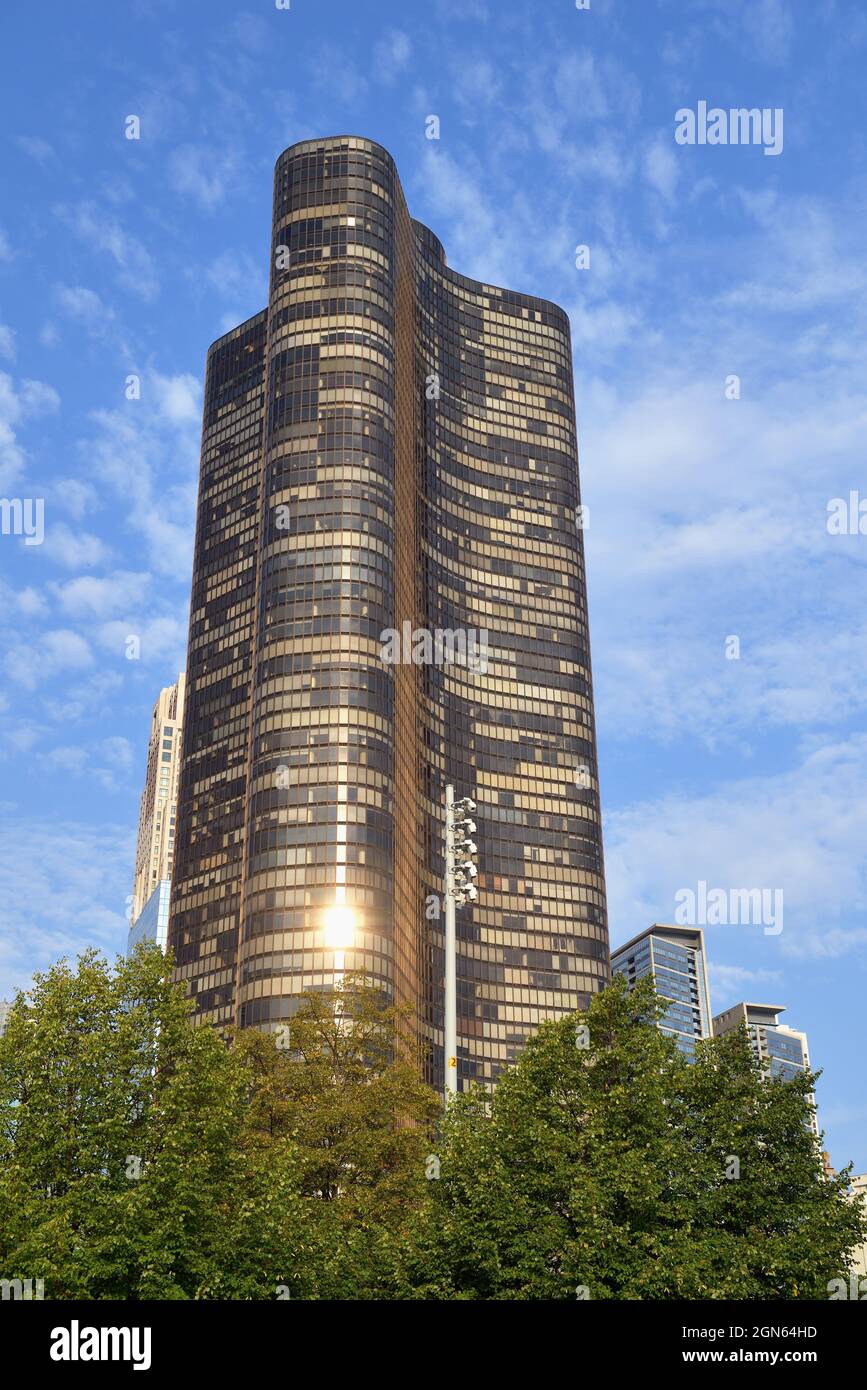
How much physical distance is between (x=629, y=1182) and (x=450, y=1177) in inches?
271

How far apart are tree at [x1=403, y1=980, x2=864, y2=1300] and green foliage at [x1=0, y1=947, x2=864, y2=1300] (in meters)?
0.08

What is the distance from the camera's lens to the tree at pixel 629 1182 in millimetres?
40344

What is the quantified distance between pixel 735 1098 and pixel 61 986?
2451 cm

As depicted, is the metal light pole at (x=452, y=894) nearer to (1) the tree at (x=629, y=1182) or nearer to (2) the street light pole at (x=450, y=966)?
(2) the street light pole at (x=450, y=966)

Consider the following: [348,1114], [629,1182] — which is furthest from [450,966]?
[348,1114]

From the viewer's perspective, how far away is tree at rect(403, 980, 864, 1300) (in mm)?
40344

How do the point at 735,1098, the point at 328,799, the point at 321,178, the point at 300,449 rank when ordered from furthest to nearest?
the point at 321,178, the point at 300,449, the point at 328,799, the point at 735,1098

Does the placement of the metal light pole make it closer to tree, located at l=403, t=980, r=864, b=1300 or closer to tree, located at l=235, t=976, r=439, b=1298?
tree, located at l=403, t=980, r=864, b=1300

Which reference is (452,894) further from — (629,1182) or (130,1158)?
(130,1158)

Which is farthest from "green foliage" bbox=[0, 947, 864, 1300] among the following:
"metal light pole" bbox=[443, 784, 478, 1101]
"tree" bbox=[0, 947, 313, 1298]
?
"metal light pole" bbox=[443, 784, 478, 1101]

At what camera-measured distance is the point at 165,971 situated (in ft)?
162

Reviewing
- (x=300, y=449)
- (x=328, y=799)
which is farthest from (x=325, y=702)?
(x=300, y=449)
